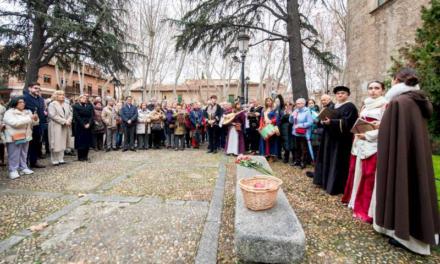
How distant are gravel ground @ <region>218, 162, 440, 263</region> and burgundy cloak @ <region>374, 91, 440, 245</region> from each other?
269 millimetres

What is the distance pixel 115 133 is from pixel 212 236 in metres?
8.06

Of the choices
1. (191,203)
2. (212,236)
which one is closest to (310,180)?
(191,203)

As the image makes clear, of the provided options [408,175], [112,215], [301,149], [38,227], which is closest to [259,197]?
[408,175]

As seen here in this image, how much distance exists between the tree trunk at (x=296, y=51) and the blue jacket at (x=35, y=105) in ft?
28.3

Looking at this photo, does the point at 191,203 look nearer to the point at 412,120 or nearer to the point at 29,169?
the point at 412,120

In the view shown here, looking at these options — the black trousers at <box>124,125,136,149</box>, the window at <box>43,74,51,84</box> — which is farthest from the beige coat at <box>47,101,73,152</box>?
the window at <box>43,74,51,84</box>

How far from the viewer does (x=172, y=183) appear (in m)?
5.45

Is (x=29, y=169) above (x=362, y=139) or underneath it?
underneath

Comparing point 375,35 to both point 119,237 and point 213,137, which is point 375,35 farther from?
point 119,237

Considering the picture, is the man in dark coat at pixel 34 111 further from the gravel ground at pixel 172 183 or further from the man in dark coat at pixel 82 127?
the gravel ground at pixel 172 183

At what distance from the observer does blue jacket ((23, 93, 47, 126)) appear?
265 inches

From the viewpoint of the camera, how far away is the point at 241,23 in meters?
10.2

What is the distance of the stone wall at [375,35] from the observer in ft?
29.1

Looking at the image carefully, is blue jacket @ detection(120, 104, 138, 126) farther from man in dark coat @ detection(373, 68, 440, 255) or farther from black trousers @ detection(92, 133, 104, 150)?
man in dark coat @ detection(373, 68, 440, 255)
